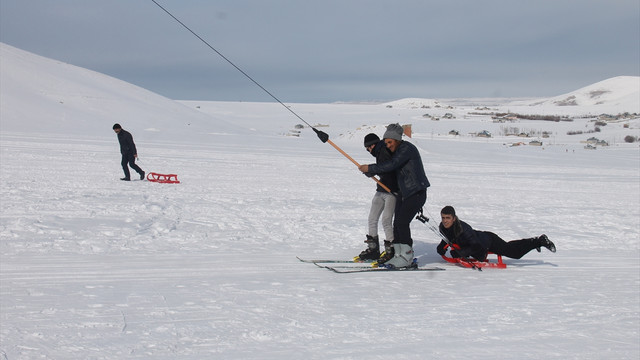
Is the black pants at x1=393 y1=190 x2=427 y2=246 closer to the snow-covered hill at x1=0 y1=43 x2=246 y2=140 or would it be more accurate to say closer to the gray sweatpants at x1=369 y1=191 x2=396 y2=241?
the gray sweatpants at x1=369 y1=191 x2=396 y2=241

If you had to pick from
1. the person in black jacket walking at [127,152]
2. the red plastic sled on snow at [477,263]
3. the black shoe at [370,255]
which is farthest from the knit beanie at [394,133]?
the person in black jacket walking at [127,152]

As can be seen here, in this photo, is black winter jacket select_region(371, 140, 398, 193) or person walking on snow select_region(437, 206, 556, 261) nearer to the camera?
black winter jacket select_region(371, 140, 398, 193)

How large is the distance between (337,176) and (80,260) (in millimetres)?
11989

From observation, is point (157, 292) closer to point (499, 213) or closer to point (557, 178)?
point (499, 213)

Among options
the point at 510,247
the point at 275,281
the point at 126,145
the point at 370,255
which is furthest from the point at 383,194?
the point at 126,145

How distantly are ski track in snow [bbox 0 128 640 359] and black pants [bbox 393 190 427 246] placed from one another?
46 centimetres

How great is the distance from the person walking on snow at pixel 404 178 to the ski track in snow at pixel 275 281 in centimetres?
46

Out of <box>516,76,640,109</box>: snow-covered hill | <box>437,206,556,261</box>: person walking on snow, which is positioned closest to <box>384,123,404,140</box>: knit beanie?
<box>437,206,556,261</box>: person walking on snow

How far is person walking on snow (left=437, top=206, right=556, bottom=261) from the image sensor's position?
7344 mm

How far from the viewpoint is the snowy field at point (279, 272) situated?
4559 millimetres

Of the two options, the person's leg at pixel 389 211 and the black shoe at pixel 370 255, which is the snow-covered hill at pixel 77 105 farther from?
the person's leg at pixel 389 211

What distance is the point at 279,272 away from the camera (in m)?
6.80

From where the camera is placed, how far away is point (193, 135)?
115 ft

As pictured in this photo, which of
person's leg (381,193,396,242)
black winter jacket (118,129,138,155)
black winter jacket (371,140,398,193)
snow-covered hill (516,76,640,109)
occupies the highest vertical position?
snow-covered hill (516,76,640,109)
